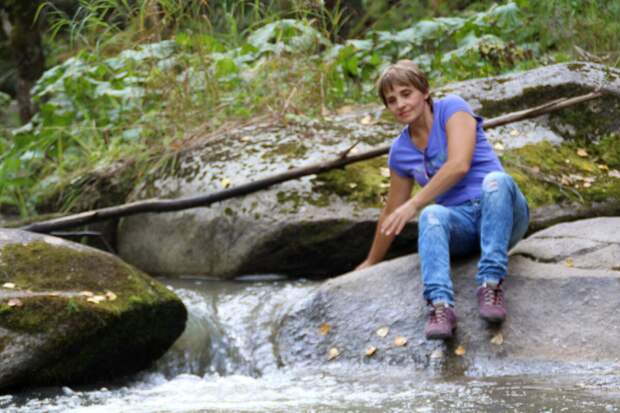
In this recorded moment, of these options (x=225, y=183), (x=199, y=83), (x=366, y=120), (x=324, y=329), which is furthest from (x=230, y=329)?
(x=199, y=83)

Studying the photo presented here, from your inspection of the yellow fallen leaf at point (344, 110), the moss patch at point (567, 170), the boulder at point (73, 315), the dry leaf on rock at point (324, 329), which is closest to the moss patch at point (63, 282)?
the boulder at point (73, 315)

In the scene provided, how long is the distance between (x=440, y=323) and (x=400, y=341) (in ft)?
0.94

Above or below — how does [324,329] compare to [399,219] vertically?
below

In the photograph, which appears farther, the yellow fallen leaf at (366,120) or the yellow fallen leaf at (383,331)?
the yellow fallen leaf at (366,120)

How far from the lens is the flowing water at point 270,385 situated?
124 inches

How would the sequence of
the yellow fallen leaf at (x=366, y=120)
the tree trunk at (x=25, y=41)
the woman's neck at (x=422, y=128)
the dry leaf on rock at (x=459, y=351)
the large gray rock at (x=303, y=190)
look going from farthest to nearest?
the tree trunk at (x=25, y=41) < the yellow fallen leaf at (x=366, y=120) < the large gray rock at (x=303, y=190) < the woman's neck at (x=422, y=128) < the dry leaf on rock at (x=459, y=351)

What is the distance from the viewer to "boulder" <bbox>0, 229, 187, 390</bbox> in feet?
12.3

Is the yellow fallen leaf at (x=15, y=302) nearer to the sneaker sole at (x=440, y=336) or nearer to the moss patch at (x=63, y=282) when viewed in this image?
the moss patch at (x=63, y=282)

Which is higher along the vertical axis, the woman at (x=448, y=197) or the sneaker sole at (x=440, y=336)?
the woman at (x=448, y=197)

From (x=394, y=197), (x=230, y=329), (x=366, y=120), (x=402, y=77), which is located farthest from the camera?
(x=366, y=120)

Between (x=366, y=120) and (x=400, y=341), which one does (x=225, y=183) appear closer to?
(x=366, y=120)

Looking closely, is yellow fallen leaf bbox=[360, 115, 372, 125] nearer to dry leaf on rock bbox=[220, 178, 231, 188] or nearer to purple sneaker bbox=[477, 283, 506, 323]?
dry leaf on rock bbox=[220, 178, 231, 188]

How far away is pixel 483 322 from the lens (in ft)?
12.9

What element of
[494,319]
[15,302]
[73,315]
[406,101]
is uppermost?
[406,101]
